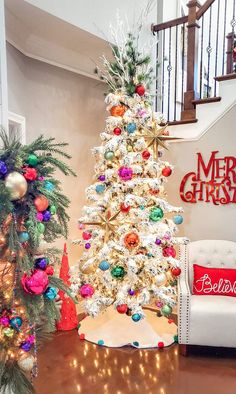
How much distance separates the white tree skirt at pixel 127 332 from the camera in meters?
3.19

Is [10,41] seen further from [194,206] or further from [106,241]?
[194,206]

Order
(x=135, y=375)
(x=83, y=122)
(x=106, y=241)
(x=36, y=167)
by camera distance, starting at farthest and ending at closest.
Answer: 1. (x=83, y=122)
2. (x=106, y=241)
3. (x=135, y=375)
4. (x=36, y=167)

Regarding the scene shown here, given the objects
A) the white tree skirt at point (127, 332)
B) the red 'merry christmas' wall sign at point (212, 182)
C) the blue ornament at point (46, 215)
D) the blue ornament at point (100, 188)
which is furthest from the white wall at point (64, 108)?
the blue ornament at point (46, 215)

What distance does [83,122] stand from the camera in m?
4.47

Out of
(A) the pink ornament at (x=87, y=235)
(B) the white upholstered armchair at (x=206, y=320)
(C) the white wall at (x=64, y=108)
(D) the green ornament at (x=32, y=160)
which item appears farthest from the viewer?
(C) the white wall at (x=64, y=108)

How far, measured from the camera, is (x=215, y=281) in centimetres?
329

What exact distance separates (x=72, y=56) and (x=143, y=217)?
2106mm

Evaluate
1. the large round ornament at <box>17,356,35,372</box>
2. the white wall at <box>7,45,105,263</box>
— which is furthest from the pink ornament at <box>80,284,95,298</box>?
the large round ornament at <box>17,356,35,372</box>

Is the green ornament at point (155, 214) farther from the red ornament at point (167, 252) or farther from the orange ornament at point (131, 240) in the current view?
the red ornament at point (167, 252)

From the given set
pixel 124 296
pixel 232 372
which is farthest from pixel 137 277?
pixel 232 372

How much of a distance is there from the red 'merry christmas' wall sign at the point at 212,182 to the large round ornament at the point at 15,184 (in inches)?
108

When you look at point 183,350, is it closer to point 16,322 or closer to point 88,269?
point 88,269

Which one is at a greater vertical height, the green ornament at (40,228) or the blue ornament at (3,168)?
the blue ornament at (3,168)

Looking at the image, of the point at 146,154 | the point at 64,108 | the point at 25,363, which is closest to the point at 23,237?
the point at 25,363
